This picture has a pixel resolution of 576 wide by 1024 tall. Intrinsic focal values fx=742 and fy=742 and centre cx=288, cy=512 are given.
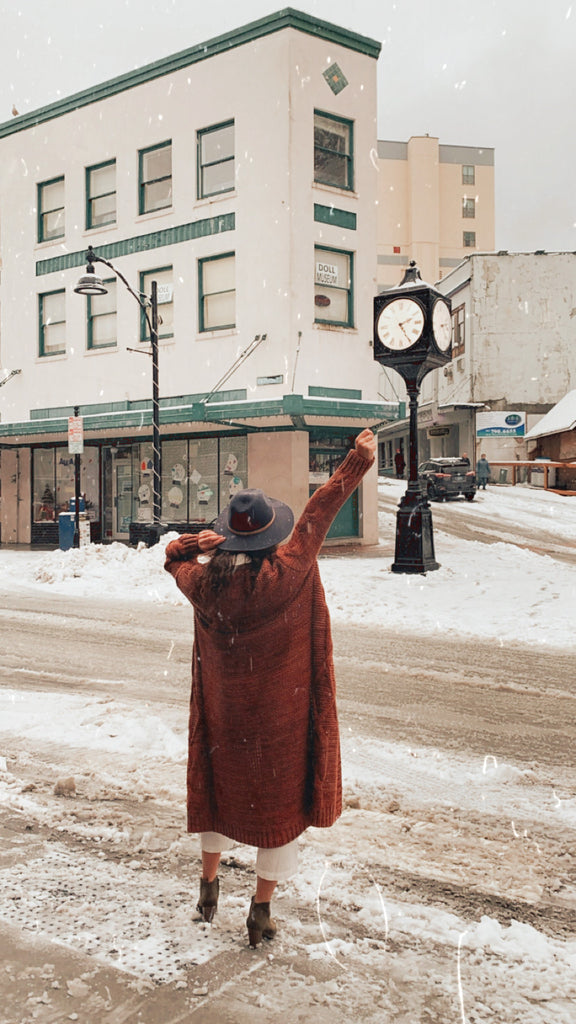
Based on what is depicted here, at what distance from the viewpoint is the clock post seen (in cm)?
1253

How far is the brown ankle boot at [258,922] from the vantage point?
2.83 metres

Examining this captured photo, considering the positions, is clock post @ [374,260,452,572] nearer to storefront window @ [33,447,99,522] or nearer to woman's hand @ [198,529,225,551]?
woman's hand @ [198,529,225,551]

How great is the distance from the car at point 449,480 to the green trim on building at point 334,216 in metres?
10.1

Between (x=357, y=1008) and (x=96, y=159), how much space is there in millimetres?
23349

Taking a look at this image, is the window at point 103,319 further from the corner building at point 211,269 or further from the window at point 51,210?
the window at point 51,210

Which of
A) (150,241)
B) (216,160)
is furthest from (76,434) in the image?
(216,160)

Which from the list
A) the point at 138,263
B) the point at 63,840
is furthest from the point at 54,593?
the point at 138,263

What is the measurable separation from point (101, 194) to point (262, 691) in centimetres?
2213

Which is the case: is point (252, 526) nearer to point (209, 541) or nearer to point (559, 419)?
point (209, 541)

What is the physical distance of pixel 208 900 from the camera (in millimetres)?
3014

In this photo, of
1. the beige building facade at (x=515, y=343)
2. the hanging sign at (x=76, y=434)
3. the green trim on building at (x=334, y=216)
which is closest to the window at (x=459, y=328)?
the beige building facade at (x=515, y=343)

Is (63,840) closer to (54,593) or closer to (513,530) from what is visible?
(54,593)

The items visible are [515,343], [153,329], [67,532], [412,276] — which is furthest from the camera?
[515,343]

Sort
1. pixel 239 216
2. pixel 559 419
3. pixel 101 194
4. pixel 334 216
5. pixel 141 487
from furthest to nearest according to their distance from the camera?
pixel 559 419, pixel 141 487, pixel 101 194, pixel 334 216, pixel 239 216
